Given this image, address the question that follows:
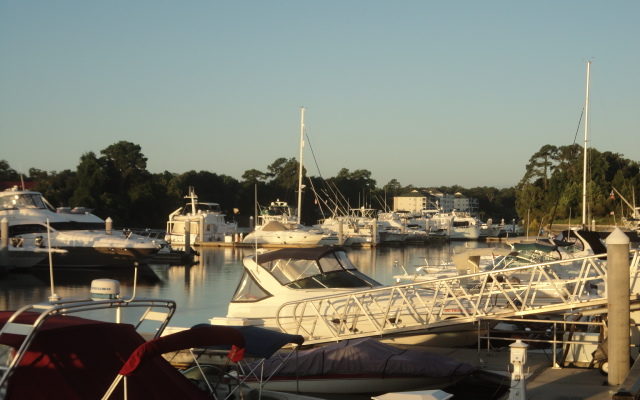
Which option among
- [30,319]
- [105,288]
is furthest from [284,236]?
[30,319]

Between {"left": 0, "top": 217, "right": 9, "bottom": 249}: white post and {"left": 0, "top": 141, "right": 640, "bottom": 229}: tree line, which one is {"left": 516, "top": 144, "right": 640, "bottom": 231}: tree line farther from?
{"left": 0, "top": 217, "right": 9, "bottom": 249}: white post

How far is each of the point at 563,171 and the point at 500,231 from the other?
18900 millimetres

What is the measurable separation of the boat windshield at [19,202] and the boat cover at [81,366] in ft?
160

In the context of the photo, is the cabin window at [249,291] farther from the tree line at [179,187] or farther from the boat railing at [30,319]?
the tree line at [179,187]

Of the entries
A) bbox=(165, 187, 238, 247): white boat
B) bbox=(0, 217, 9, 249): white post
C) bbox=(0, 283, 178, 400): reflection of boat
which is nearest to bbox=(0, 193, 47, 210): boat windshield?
bbox=(0, 217, 9, 249): white post

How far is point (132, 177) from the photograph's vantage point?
318ft

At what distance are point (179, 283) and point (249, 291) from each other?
2569 cm

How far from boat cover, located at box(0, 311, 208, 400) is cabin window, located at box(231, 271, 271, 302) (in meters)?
11.5

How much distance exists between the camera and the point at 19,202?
185 ft

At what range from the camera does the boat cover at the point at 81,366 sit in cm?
887

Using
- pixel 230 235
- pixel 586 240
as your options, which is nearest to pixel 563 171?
pixel 230 235

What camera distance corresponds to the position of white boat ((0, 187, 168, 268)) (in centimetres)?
5212

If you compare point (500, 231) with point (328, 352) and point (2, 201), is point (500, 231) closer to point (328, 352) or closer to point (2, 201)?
point (2, 201)

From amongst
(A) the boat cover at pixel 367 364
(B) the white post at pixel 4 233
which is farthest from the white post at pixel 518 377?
(B) the white post at pixel 4 233
